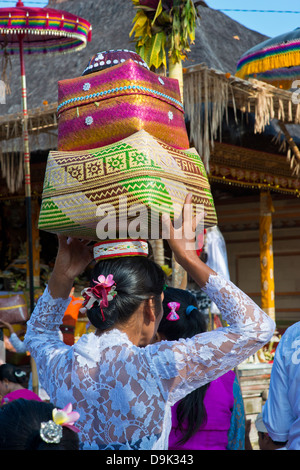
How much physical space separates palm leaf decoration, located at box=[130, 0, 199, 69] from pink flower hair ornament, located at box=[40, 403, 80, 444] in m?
4.18

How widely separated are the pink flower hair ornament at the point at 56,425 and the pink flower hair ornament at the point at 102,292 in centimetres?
37

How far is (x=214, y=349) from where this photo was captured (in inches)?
69.7

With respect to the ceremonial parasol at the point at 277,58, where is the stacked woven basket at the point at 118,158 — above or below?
below

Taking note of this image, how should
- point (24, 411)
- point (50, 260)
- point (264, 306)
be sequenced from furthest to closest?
point (50, 260), point (264, 306), point (24, 411)

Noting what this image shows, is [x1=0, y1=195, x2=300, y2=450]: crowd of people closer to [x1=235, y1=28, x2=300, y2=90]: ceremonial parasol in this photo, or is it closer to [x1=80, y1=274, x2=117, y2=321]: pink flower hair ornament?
[x1=80, y1=274, x2=117, y2=321]: pink flower hair ornament

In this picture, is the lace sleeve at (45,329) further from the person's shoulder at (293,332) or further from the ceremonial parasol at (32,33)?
the ceremonial parasol at (32,33)

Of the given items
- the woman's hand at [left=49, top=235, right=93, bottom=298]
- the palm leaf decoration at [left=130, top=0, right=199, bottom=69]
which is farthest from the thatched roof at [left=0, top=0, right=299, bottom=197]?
the woman's hand at [left=49, top=235, right=93, bottom=298]

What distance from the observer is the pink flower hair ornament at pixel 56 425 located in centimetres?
149

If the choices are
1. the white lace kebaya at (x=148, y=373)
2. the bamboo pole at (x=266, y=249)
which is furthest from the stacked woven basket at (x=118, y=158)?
the bamboo pole at (x=266, y=249)

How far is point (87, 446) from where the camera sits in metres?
1.83

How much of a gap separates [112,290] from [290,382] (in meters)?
0.69

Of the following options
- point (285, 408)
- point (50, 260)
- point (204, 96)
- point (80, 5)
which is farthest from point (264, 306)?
point (285, 408)

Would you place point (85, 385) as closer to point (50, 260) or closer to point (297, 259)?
point (50, 260)

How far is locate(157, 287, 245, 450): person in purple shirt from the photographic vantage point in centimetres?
240
